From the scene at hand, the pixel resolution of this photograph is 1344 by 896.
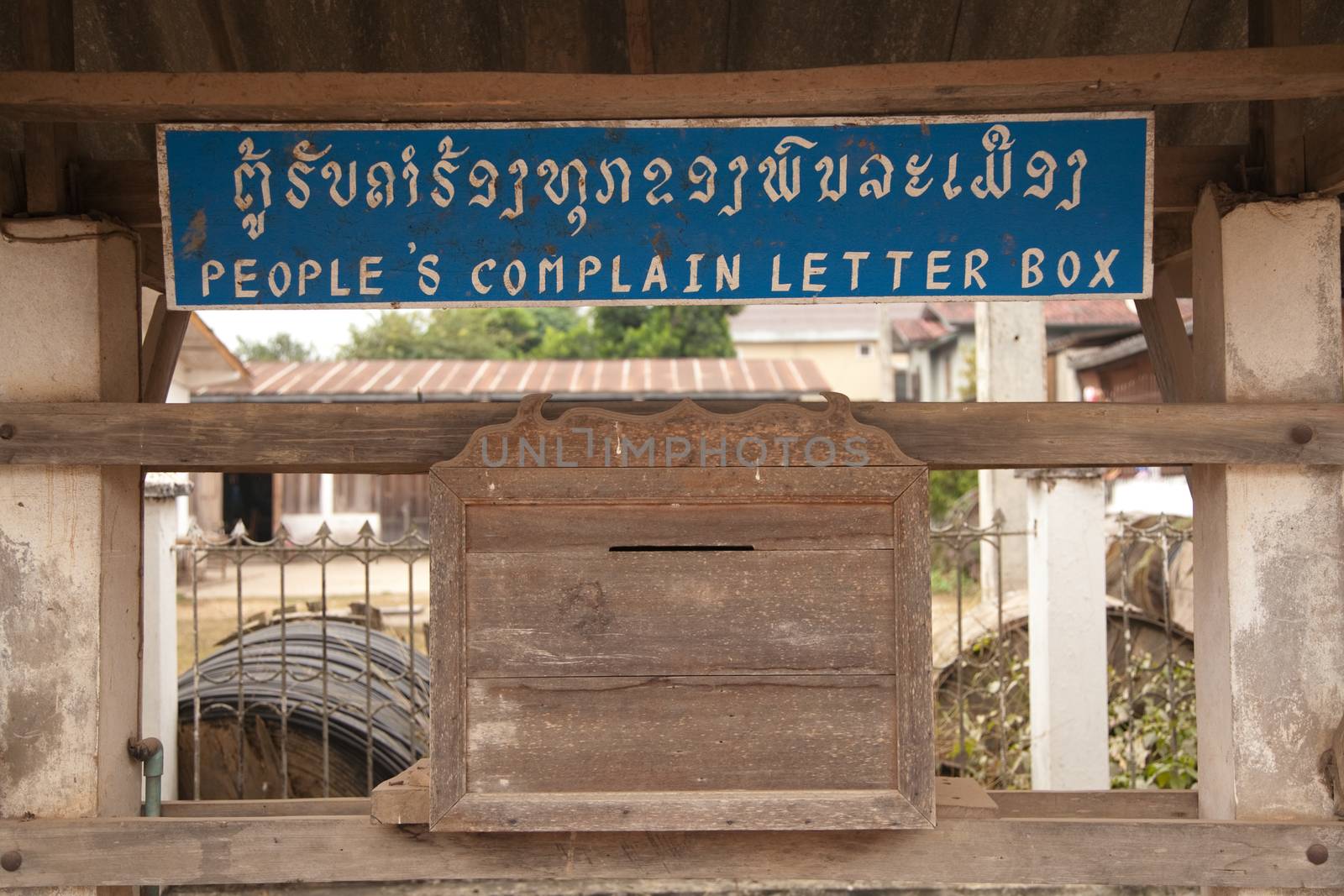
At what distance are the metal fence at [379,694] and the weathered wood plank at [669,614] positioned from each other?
91.7 inches

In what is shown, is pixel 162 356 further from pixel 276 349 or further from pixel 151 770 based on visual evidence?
pixel 276 349

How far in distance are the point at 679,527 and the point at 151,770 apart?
183cm

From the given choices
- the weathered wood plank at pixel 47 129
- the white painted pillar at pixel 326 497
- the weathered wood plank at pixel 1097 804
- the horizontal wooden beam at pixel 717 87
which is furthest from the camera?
the white painted pillar at pixel 326 497

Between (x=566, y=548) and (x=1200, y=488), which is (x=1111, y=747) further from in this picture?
(x=566, y=548)

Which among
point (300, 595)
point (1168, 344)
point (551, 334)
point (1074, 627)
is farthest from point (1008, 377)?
point (551, 334)

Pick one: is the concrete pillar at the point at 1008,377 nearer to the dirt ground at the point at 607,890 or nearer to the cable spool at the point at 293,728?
the cable spool at the point at 293,728

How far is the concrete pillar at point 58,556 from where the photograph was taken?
2.97m

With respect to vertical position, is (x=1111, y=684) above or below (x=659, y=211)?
below

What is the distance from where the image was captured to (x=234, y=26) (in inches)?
133

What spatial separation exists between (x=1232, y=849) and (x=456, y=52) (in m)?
3.27

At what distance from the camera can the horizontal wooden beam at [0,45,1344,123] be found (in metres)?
2.54

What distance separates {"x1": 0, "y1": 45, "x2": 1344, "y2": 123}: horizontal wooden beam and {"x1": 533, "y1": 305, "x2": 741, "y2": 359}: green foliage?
69.7 feet

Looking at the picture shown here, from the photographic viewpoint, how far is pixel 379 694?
5648 mm

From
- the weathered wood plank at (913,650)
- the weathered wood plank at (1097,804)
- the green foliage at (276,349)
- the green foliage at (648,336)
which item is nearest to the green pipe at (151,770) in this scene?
the weathered wood plank at (913,650)
